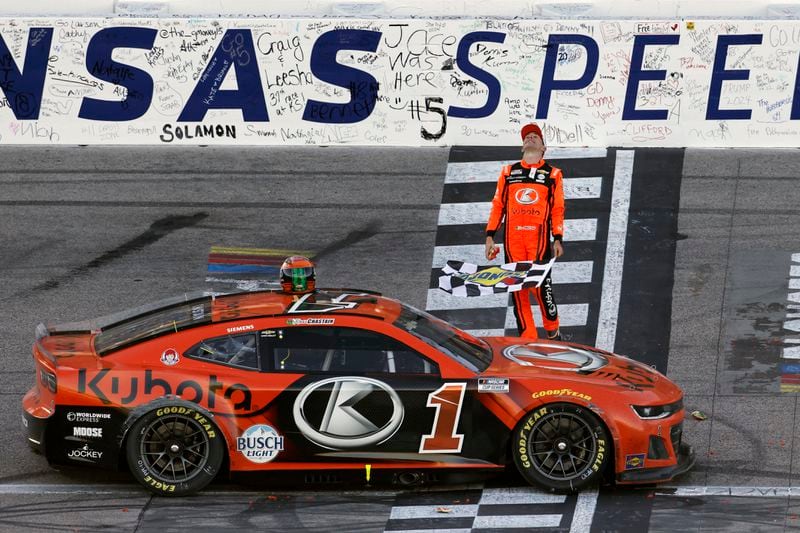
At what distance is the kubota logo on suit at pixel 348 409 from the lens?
8922 mm

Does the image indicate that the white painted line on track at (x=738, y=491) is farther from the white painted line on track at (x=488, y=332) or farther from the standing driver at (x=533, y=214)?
the white painted line on track at (x=488, y=332)

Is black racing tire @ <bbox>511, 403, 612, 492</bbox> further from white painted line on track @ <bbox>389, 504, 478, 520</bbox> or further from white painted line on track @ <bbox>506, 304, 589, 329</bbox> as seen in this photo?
white painted line on track @ <bbox>506, 304, 589, 329</bbox>

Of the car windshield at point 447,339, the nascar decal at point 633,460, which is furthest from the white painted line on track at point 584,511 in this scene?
the car windshield at point 447,339

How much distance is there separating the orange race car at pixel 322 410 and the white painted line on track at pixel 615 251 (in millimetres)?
3177

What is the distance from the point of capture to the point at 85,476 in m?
9.54

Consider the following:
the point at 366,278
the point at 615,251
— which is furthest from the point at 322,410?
the point at 615,251

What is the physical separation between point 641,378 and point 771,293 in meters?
4.10

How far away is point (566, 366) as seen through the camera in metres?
9.42

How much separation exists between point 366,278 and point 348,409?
4.77 metres

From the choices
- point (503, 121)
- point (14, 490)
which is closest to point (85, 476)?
point (14, 490)

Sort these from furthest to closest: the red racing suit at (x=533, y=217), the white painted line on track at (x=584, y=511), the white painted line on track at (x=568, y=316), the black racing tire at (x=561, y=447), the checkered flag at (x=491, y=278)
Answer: the white painted line on track at (x=568, y=316) → the red racing suit at (x=533, y=217) → the checkered flag at (x=491, y=278) → the black racing tire at (x=561, y=447) → the white painted line on track at (x=584, y=511)

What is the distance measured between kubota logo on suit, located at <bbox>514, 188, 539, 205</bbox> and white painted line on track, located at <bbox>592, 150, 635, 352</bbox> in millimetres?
1468

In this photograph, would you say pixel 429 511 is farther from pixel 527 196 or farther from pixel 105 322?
pixel 527 196
